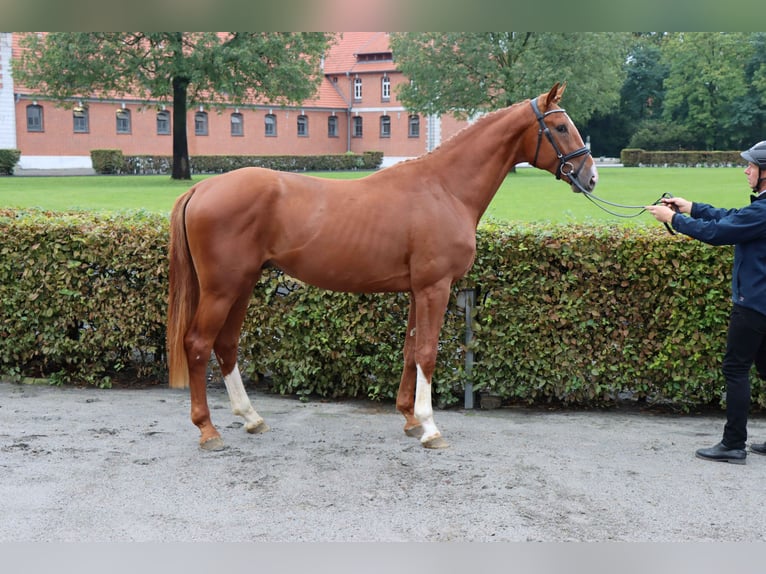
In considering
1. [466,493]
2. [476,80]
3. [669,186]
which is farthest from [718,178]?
[466,493]

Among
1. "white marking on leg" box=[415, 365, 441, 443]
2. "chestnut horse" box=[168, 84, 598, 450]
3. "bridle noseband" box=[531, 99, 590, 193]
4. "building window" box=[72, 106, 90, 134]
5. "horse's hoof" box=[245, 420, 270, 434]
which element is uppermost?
"building window" box=[72, 106, 90, 134]

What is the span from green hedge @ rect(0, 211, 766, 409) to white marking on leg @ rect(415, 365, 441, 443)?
1.01 metres

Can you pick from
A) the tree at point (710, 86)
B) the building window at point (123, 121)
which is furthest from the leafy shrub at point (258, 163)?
the tree at point (710, 86)

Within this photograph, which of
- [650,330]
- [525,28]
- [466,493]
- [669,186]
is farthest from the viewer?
[669,186]

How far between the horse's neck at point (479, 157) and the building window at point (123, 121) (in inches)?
1854

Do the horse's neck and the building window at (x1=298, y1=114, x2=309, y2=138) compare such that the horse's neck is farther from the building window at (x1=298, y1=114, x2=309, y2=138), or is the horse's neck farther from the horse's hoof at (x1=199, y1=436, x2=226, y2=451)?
the building window at (x1=298, y1=114, x2=309, y2=138)

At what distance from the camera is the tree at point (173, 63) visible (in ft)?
98.8

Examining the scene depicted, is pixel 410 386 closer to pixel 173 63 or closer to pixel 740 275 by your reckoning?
pixel 740 275

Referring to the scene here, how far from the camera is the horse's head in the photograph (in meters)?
5.23

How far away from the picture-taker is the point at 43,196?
81.9 feet

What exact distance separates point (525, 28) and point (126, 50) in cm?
3065

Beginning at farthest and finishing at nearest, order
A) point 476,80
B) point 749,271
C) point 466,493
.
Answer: point 476,80
point 749,271
point 466,493

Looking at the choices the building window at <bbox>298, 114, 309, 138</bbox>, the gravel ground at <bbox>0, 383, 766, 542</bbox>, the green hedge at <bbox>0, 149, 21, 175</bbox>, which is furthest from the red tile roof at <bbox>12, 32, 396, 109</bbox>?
the gravel ground at <bbox>0, 383, 766, 542</bbox>

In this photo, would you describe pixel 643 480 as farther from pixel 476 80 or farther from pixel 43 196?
pixel 476 80
